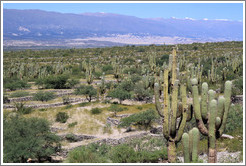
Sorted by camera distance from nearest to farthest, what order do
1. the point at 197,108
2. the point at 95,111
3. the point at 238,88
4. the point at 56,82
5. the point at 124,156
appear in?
1. the point at 197,108
2. the point at 124,156
3. the point at 95,111
4. the point at 238,88
5. the point at 56,82

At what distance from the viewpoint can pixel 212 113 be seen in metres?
8.94

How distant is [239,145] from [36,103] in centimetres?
2192

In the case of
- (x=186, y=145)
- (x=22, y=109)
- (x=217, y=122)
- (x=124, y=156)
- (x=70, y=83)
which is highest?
(x=217, y=122)

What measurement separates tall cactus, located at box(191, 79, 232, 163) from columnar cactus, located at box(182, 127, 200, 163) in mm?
513

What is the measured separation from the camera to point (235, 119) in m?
17.2

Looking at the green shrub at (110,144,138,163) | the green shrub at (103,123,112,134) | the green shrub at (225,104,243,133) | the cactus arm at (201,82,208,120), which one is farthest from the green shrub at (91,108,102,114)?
the cactus arm at (201,82,208,120)

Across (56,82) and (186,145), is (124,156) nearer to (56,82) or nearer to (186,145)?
(186,145)

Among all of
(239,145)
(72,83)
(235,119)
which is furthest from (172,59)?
(72,83)

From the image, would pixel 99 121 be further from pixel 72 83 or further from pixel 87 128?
pixel 72 83

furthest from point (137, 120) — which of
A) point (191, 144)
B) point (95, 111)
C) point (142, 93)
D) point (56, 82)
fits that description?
point (56, 82)

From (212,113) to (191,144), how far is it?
1226mm

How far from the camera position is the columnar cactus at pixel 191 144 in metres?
8.94

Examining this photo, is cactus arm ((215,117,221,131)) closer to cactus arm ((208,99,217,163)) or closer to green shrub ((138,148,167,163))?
cactus arm ((208,99,217,163))

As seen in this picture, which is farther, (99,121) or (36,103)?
(36,103)
